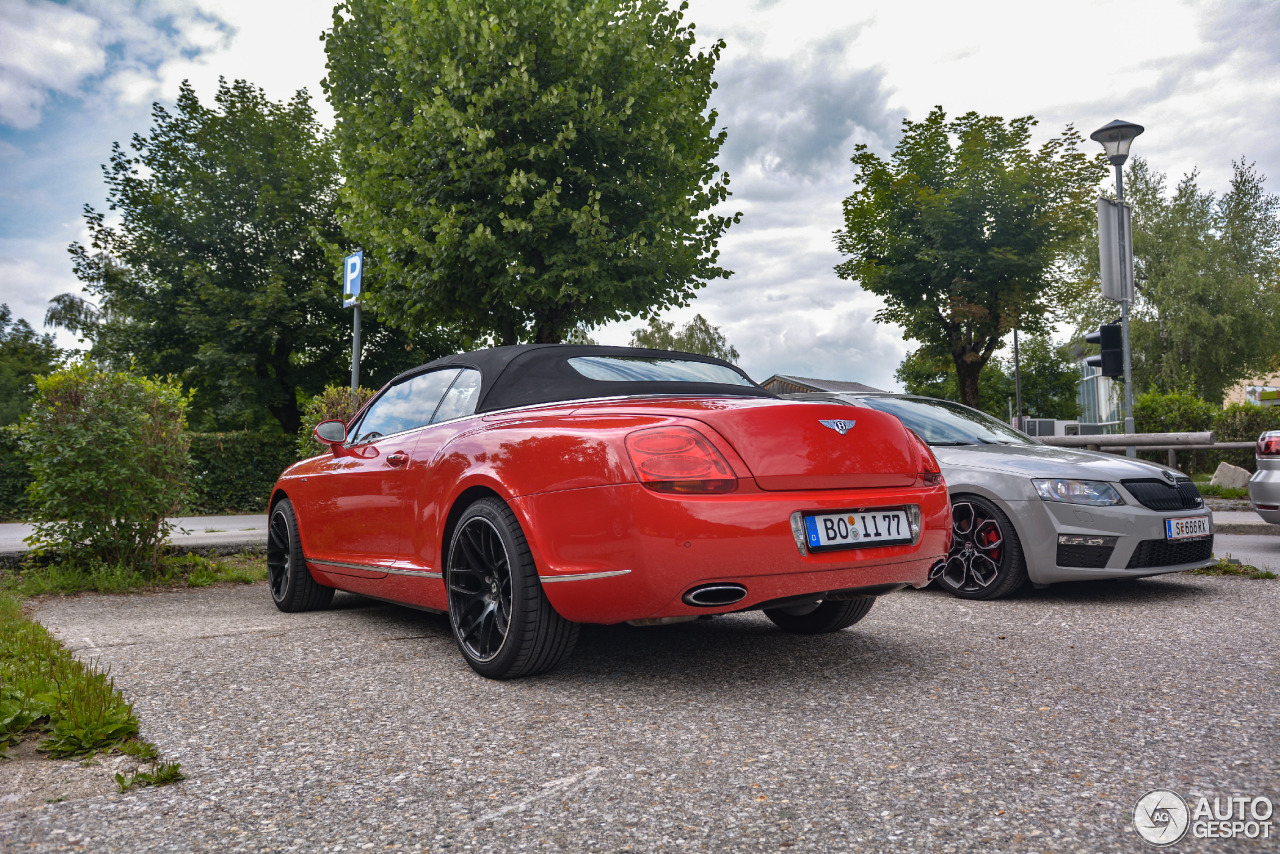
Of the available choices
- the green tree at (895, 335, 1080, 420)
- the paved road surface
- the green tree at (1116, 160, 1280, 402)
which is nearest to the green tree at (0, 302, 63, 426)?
the paved road surface

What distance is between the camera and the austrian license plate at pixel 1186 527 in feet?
18.3

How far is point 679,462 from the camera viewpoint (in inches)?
127

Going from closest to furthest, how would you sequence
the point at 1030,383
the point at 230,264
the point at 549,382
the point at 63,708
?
the point at 63,708
the point at 549,382
the point at 230,264
the point at 1030,383

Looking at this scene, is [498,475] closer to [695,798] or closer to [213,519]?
[695,798]

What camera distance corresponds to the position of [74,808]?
230 cm

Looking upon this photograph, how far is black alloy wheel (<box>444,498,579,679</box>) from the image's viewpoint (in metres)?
3.48

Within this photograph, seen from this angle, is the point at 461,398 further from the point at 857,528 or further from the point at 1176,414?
the point at 1176,414

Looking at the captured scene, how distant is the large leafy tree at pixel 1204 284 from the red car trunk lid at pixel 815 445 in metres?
37.8

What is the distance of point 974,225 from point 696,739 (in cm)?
3063

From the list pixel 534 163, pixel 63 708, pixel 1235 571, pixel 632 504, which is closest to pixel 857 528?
pixel 632 504

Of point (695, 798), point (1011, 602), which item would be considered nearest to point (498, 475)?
point (695, 798)

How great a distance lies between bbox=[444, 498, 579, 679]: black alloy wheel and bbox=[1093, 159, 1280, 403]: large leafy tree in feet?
127

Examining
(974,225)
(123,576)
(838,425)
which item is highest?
(974,225)

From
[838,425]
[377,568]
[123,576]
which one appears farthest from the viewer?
[123,576]
